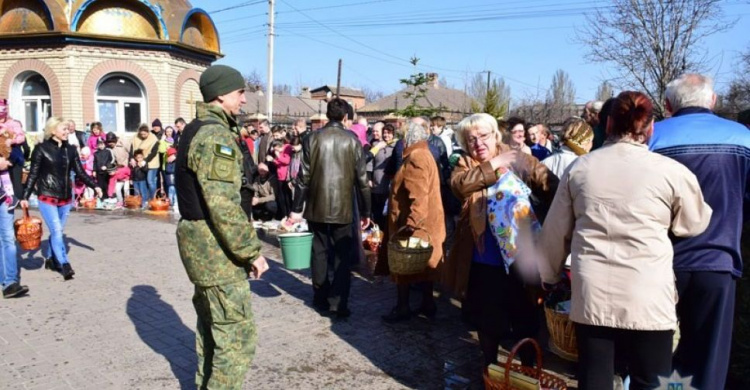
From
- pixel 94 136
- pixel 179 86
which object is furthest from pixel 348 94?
pixel 94 136

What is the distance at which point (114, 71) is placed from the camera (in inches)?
797

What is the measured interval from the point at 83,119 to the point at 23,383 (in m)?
17.9

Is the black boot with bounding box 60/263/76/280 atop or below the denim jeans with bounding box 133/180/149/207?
below

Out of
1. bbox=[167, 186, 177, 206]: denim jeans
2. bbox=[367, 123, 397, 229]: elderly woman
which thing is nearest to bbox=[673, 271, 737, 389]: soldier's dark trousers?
bbox=[367, 123, 397, 229]: elderly woman

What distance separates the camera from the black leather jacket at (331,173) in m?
5.66

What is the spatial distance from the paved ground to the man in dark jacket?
0.94ft

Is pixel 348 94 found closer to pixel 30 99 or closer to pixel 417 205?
pixel 30 99

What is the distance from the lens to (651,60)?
14695 millimetres

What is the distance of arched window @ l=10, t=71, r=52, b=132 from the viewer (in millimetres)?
20547

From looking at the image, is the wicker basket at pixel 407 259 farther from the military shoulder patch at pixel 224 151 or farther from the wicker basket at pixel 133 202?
the wicker basket at pixel 133 202

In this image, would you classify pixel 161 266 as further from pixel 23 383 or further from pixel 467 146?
pixel 467 146

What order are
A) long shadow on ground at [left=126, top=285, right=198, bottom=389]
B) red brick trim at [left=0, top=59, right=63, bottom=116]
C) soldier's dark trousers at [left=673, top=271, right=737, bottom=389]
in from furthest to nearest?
red brick trim at [left=0, top=59, right=63, bottom=116] → long shadow on ground at [left=126, top=285, right=198, bottom=389] → soldier's dark trousers at [left=673, top=271, right=737, bottom=389]

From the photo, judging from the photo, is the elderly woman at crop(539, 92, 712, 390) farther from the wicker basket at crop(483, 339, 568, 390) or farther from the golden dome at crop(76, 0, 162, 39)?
the golden dome at crop(76, 0, 162, 39)

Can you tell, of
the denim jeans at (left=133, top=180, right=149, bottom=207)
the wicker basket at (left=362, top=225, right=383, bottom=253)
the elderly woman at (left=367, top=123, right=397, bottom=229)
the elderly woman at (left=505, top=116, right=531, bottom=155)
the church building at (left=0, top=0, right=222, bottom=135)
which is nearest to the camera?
the elderly woman at (left=505, top=116, right=531, bottom=155)
